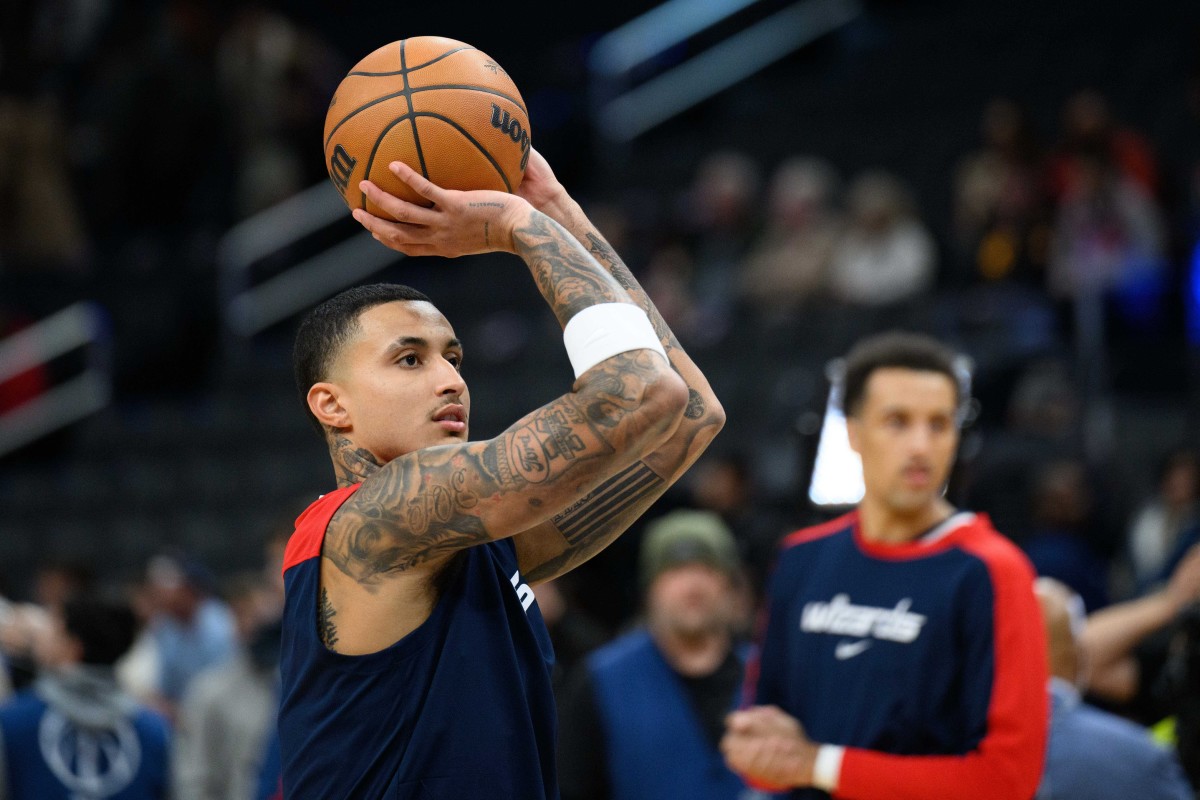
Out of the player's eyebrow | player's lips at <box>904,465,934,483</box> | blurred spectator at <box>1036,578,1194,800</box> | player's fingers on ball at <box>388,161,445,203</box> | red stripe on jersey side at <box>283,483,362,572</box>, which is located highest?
player's fingers on ball at <box>388,161,445,203</box>

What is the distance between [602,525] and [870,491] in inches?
45.9

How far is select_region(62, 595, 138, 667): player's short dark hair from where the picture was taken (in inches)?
233

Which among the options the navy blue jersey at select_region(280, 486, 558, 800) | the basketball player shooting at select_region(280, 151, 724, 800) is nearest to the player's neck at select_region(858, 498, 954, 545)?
the basketball player shooting at select_region(280, 151, 724, 800)

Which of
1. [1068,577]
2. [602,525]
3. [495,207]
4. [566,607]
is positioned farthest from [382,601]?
[1068,577]

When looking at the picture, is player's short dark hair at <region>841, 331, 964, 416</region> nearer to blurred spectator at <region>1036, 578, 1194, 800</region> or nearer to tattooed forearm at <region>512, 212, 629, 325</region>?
blurred spectator at <region>1036, 578, 1194, 800</region>

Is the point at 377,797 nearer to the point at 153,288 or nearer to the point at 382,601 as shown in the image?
the point at 382,601

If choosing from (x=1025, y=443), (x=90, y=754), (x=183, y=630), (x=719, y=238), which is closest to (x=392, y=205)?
(x=90, y=754)

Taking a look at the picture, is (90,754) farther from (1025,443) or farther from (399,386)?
(1025,443)

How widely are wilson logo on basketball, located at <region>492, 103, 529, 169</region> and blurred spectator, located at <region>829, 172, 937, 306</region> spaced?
25.7 feet

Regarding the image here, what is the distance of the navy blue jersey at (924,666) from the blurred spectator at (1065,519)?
380cm

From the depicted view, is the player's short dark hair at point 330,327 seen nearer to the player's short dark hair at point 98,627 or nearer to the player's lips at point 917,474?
the player's lips at point 917,474

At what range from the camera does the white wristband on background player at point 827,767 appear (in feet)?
12.5

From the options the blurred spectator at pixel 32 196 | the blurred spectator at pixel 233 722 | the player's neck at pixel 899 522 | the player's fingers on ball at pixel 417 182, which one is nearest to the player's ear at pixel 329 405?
the player's fingers on ball at pixel 417 182

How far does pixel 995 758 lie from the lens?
3705mm
